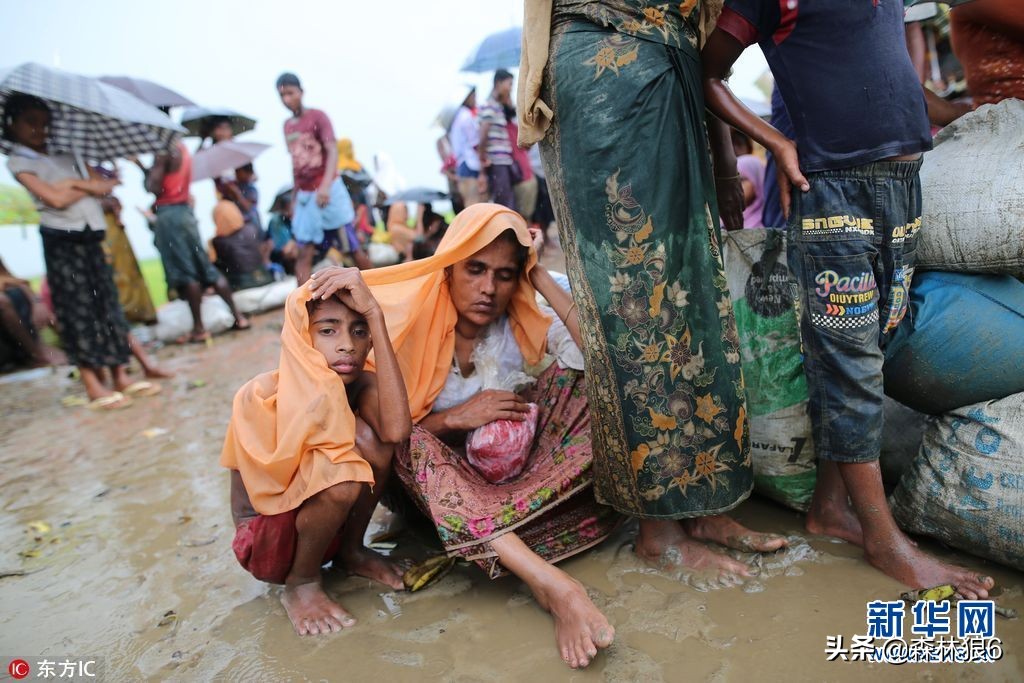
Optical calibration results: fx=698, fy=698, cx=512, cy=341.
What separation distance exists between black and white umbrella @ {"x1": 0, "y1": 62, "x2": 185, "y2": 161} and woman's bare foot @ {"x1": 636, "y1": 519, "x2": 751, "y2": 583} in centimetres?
474

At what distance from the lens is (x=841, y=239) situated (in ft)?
6.53

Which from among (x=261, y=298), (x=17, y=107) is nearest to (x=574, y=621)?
(x=17, y=107)

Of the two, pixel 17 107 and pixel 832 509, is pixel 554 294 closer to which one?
pixel 832 509

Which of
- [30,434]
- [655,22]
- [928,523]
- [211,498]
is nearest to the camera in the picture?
[655,22]

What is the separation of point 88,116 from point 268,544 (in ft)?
14.3

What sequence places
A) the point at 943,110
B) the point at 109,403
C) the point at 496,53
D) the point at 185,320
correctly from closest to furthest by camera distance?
the point at 943,110, the point at 109,403, the point at 185,320, the point at 496,53

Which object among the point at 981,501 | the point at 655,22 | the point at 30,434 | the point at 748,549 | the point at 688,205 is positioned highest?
the point at 655,22

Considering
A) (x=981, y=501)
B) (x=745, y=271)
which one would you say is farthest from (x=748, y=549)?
(x=745, y=271)

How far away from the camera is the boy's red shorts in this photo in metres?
2.10

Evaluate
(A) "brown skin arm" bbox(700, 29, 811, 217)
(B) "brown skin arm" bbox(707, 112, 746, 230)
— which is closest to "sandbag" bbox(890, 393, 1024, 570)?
(A) "brown skin arm" bbox(700, 29, 811, 217)

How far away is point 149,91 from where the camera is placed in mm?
7586

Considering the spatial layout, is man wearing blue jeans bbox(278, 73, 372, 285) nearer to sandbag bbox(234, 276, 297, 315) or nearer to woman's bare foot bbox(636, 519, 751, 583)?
sandbag bbox(234, 276, 297, 315)

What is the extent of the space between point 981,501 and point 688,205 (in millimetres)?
1172

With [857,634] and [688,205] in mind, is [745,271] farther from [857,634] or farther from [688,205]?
[857,634]
